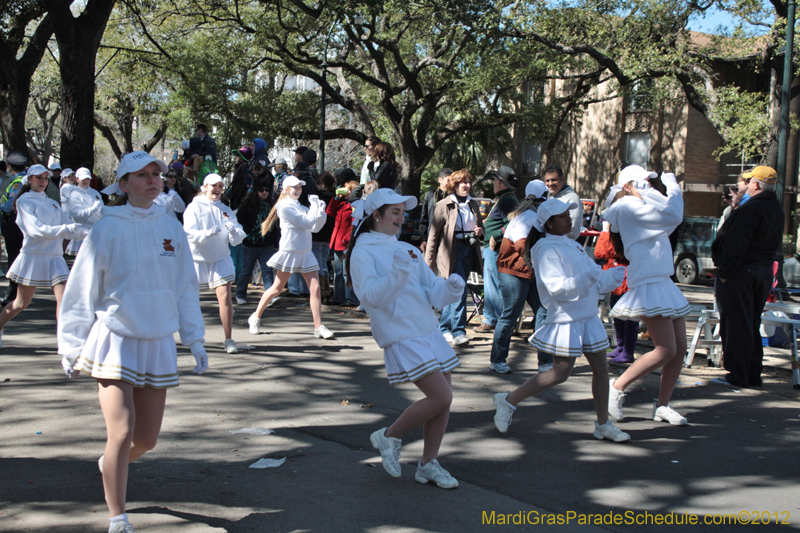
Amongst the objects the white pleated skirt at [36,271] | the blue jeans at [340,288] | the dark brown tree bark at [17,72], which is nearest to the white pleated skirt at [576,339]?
the white pleated skirt at [36,271]

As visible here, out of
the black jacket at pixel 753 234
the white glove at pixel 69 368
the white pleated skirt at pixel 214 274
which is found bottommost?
the white glove at pixel 69 368

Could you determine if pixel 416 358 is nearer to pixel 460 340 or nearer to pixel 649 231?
pixel 649 231

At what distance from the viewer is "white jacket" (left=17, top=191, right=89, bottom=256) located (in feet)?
23.5

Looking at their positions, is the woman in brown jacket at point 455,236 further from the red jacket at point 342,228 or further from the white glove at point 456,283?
the white glove at point 456,283

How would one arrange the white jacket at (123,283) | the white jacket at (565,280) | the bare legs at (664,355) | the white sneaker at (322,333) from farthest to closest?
the white sneaker at (322,333), the bare legs at (664,355), the white jacket at (565,280), the white jacket at (123,283)

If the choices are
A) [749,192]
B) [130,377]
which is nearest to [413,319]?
[130,377]

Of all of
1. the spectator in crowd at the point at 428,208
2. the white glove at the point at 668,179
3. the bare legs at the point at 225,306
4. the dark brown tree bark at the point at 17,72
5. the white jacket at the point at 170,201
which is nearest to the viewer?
the white glove at the point at 668,179

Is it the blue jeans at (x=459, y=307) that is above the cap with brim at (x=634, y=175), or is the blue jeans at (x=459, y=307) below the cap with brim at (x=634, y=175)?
below

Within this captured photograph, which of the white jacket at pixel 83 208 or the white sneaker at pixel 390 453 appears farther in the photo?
the white jacket at pixel 83 208

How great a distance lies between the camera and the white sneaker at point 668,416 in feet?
18.4

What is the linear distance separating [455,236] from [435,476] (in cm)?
459

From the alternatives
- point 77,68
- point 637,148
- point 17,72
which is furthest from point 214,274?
point 637,148

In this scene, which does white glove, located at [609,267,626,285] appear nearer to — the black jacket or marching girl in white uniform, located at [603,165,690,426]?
marching girl in white uniform, located at [603,165,690,426]

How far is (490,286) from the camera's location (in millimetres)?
8703
